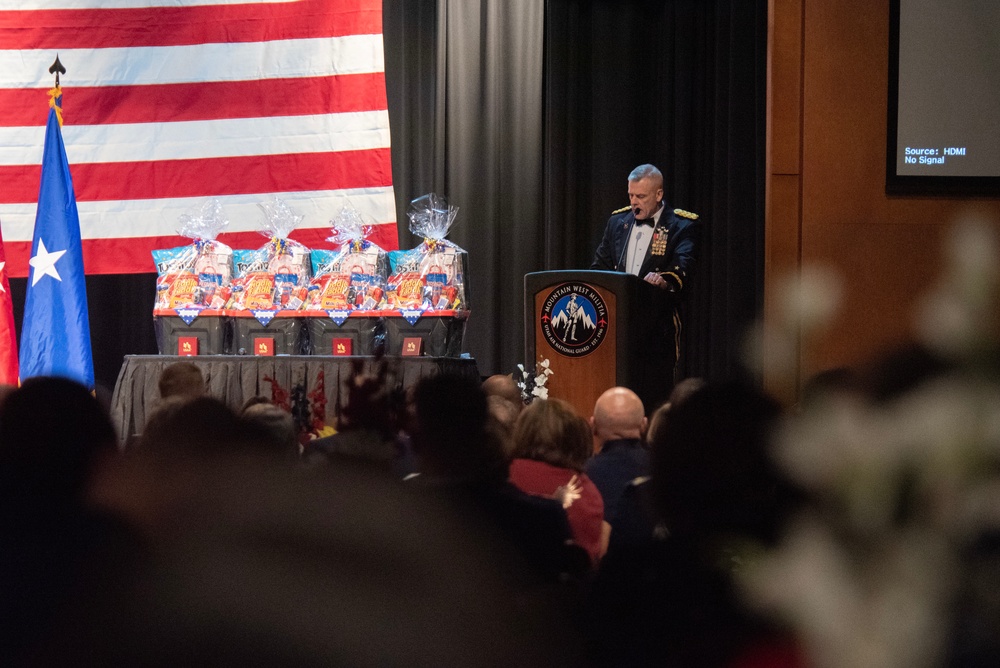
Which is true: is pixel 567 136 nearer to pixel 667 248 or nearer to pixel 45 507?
pixel 667 248

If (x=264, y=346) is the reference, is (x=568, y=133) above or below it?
above

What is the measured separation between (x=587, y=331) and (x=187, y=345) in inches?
76.1

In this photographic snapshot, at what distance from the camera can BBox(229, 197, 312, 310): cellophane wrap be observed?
4.81 metres

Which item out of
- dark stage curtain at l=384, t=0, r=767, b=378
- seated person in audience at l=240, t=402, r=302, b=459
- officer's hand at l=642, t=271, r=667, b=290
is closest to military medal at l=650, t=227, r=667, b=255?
officer's hand at l=642, t=271, r=667, b=290

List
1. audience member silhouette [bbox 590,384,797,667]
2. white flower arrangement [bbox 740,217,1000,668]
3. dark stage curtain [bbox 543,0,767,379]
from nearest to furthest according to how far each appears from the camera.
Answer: white flower arrangement [bbox 740,217,1000,668], audience member silhouette [bbox 590,384,797,667], dark stage curtain [bbox 543,0,767,379]

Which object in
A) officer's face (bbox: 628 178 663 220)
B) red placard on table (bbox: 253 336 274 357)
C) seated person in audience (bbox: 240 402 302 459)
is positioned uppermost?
officer's face (bbox: 628 178 663 220)

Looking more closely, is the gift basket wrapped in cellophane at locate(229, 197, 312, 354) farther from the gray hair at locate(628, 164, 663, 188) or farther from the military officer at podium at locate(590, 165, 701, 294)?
the gray hair at locate(628, 164, 663, 188)

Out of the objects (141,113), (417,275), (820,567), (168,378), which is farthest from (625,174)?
(820,567)

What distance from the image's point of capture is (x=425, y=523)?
4.47 ft

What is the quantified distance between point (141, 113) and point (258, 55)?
71 cm

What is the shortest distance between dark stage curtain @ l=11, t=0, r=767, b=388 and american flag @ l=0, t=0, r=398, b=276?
617mm

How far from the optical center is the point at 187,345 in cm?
476

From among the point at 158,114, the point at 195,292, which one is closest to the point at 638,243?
the point at 195,292

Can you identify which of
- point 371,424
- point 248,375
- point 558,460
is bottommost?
point 248,375
